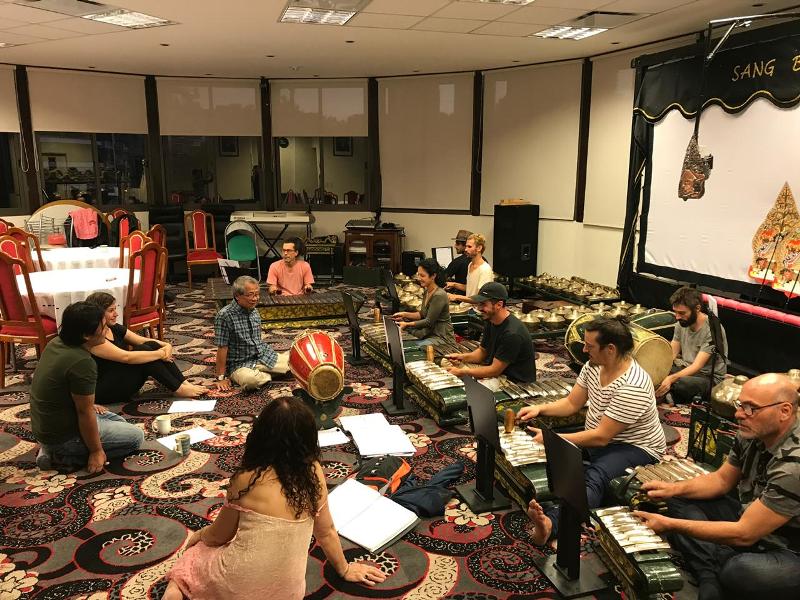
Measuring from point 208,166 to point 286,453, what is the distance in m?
9.95

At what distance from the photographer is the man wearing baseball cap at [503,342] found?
3.94 metres

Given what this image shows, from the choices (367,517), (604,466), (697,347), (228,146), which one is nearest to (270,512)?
(367,517)

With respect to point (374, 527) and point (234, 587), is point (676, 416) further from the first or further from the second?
point (234, 587)

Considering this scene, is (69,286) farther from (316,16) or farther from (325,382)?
(316,16)

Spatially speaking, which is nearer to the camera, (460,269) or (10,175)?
(460,269)

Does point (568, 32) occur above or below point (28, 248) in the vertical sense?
above

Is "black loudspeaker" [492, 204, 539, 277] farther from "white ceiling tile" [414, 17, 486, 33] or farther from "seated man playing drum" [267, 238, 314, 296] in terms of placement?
"seated man playing drum" [267, 238, 314, 296]

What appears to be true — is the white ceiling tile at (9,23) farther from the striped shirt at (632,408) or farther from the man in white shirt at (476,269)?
the striped shirt at (632,408)

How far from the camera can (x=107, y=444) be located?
11.9 ft

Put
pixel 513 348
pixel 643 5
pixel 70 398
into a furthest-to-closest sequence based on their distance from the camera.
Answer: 1. pixel 643 5
2. pixel 513 348
3. pixel 70 398

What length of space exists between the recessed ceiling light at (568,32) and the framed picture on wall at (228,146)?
21.1 feet

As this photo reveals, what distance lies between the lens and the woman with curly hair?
200 centimetres

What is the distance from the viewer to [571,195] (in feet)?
28.5

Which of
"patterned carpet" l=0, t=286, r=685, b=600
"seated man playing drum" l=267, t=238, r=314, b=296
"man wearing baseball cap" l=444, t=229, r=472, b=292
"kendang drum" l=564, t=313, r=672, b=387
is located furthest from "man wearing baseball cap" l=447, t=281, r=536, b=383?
"seated man playing drum" l=267, t=238, r=314, b=296
